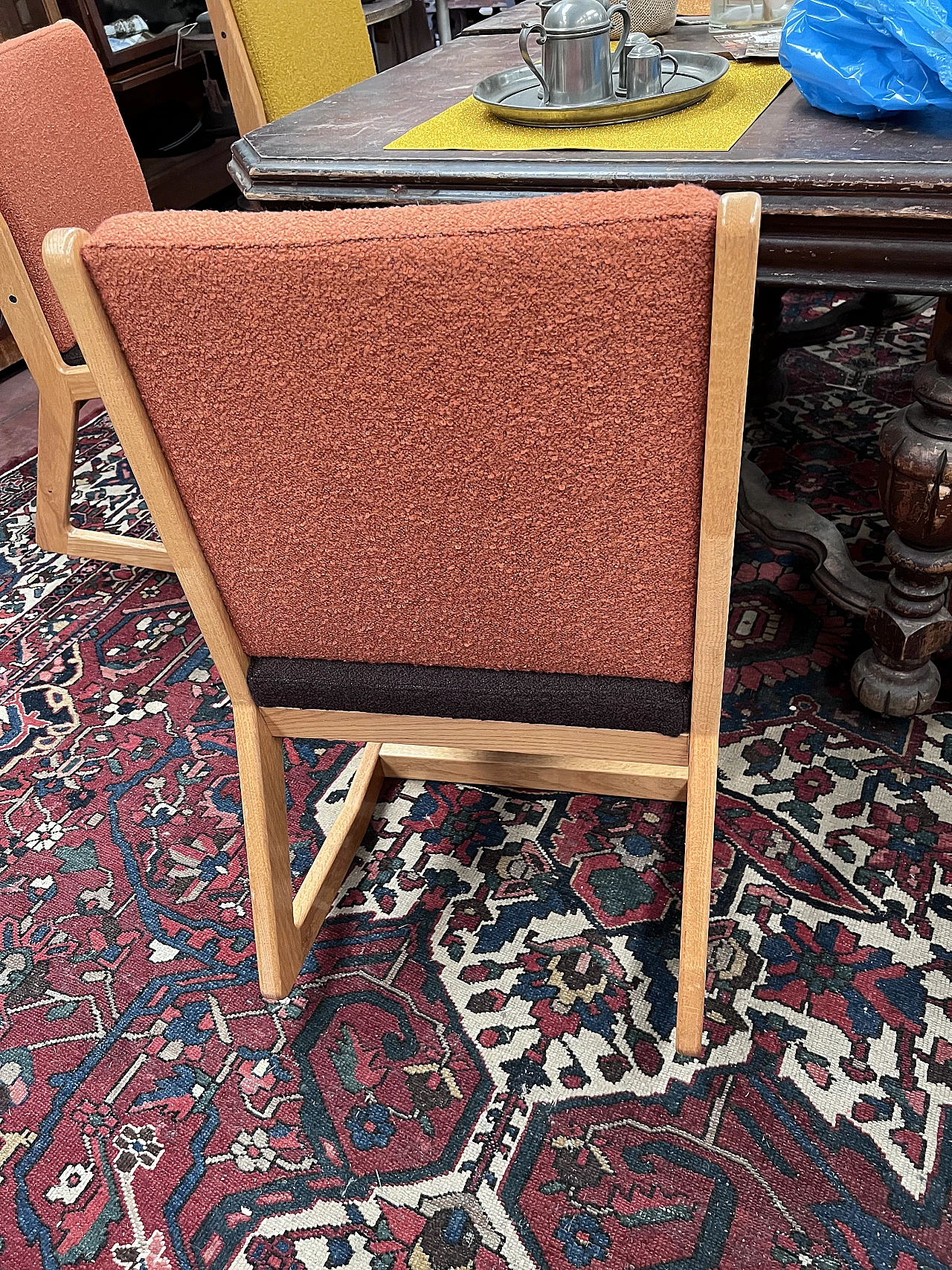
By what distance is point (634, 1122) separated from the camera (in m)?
1.03

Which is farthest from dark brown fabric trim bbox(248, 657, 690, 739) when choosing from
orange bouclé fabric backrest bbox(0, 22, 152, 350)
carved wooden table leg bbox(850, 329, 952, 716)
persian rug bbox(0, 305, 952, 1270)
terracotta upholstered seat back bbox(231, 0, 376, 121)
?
terracotta upholstered seat back bbox(231, 0, 376, 121)

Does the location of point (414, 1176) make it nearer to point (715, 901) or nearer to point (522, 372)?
point (715, 901)

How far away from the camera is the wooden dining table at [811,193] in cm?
98

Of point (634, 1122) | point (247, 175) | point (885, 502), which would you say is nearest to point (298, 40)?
point (247, 175)

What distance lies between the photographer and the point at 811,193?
99cm

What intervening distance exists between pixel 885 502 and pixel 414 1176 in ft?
3.16

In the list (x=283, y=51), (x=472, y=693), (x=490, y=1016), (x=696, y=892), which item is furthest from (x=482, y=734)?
(x=283, y=51)

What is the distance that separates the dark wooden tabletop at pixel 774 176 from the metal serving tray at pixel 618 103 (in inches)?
3.9

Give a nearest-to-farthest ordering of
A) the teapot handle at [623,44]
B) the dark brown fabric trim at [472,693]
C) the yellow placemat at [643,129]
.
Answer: the dark brown fabric trim at [472,693] < the yellow placemat at [643,129] < the teapot handle at [623,44]

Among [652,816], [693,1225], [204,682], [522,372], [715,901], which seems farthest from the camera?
[204,682]

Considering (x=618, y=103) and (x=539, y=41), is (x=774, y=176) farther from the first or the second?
(x=539, y=41)

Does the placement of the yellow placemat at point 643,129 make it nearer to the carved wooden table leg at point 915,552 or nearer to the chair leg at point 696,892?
the carved wooden table leg at point 915,552

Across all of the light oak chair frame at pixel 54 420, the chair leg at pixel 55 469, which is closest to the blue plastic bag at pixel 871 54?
the light oak chair frame at pixel 54 420

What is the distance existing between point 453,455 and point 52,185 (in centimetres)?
129
